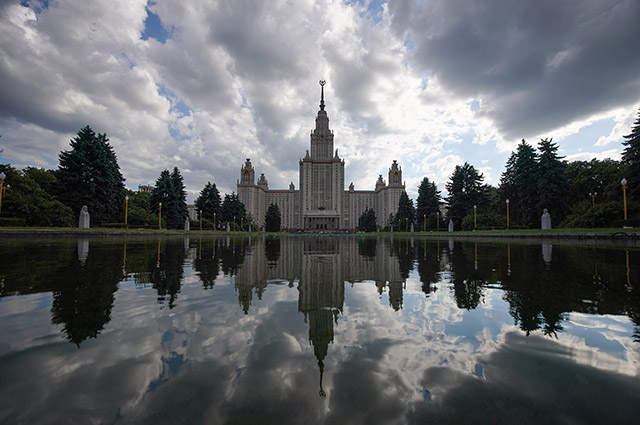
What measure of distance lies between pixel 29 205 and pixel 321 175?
104896mm

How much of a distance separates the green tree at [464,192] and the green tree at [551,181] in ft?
37.1

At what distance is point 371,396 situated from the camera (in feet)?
4.58

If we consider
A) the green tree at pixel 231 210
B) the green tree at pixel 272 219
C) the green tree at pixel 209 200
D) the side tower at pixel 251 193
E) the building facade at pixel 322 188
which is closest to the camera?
the green tree at pixel 209 200

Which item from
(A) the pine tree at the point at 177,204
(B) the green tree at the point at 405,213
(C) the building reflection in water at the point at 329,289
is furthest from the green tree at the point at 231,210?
(C) the building reflection in water at the point at 329,289

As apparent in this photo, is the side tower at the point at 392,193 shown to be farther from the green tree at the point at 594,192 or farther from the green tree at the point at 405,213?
the green tree at the point at 594,192

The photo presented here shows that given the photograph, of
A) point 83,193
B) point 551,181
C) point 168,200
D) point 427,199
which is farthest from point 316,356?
point 427,199

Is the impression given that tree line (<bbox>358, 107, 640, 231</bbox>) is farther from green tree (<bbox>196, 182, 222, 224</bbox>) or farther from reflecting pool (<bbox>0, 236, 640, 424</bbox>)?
green tree (<bbox>196, 182, 222, 224</bbox>)

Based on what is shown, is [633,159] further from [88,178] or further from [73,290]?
[88,178]

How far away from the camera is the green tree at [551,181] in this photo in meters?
34.7

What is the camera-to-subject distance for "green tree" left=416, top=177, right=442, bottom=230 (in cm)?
5828

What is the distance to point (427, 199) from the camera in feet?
193

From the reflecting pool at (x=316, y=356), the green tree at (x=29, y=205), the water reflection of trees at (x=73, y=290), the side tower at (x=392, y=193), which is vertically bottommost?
the reflecting pool at (x=316, y=356)

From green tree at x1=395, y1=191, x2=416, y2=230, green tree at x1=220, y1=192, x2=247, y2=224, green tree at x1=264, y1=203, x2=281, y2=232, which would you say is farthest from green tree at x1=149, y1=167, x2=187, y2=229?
green tree at x1=395, y1=191, x2=416, y2=230

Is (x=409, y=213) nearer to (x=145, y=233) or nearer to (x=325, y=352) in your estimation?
(x=145, y=233)
